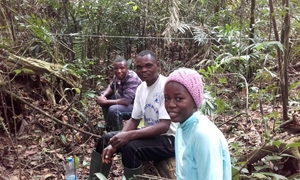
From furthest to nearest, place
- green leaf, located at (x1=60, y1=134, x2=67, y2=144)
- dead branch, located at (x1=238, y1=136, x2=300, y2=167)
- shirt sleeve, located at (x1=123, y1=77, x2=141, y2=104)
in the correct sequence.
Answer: shirt sleeve, located at (x1=123, y1=77, x2=141, y2=104), green leaf, located at (x1=60, y1=134, x2=67, y2=144), dead branch, located at (x1=238, y1=136, x2=300, y2=167)

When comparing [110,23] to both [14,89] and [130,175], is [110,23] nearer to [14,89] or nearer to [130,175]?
[14,89]

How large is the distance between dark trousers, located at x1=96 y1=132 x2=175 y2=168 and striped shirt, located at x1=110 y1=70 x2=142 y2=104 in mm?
1637

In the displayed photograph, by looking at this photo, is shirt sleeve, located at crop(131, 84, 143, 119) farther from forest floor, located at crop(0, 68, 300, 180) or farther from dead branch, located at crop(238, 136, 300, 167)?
dead branch, located at crop(238, 136, 300, 167)

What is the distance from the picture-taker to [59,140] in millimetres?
4172

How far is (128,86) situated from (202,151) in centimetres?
299

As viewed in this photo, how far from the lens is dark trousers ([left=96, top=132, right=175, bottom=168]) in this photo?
2.77 metres

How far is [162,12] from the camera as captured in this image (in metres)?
6.68

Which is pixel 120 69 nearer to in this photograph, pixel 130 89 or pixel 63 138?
pixel 130 89

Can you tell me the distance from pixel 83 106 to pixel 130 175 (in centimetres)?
263

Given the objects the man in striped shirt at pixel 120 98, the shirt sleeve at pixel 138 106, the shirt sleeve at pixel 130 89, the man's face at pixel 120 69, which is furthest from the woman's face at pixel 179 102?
the man's face at pixel 120 69

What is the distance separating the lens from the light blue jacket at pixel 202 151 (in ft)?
5.20

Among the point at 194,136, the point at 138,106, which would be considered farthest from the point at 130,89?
the point at 194,136

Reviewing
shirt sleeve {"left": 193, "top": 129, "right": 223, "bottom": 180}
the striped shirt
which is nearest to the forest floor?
the striped shirt

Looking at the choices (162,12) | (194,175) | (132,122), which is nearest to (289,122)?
(132,122)
